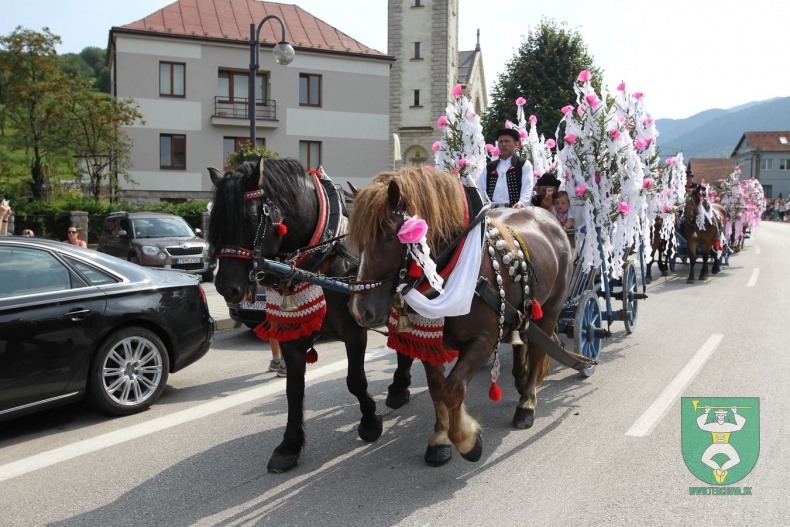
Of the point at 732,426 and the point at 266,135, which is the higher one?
the point at 266,135

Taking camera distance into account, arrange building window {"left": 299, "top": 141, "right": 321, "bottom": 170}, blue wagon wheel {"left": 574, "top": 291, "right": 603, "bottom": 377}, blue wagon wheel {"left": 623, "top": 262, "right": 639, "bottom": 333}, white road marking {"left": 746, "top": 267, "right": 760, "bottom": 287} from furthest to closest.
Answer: building window {"left": 299, "top": 141, "right": 321, "bottom": 170} → white road marking {"left": 746, "top": 267, "right": 760, "bottom": 287} → blue wagon wheel {"left": 623, "top": 262, "right": 639, "bottom": 333} → blue wagon wheel {"left": 574, "top": 291, "right": 603, "bottom": 377}

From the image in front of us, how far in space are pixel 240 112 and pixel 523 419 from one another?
98.1 feet

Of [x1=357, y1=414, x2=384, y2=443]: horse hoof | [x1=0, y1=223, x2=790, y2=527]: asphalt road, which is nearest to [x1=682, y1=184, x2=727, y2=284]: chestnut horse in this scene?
[x1=0, y1=223, x2=790, y2=527]: asphalt road

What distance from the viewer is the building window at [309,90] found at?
33.6 m

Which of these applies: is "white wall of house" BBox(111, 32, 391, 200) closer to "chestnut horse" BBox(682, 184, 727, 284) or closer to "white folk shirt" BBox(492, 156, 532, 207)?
"chestnut horse" BBox(682, 184, 727, 284)

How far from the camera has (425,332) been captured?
3.93 m

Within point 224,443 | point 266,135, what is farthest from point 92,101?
point 224,443

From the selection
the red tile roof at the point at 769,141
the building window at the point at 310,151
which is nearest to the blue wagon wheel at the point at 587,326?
the building window at the point at 310,151

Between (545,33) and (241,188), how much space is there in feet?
114

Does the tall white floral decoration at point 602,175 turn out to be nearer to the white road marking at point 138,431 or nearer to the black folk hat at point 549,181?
the black folk hat at point 549,181

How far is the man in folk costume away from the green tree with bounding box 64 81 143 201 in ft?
76.6

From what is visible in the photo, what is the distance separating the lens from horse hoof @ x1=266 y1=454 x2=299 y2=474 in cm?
425

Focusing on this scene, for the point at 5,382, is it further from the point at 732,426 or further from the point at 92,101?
the point at 92,101

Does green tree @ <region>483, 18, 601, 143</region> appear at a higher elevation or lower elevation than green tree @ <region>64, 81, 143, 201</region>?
higher
